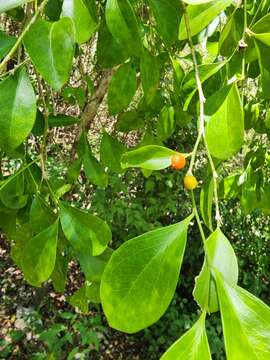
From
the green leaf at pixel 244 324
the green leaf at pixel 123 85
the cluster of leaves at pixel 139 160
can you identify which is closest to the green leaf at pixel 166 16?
the cluster of leaves at pixel 139 160

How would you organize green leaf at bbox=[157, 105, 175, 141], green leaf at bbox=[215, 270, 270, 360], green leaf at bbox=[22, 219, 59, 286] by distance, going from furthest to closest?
1. green leaf at bbox=[157, 105, 175, 141]
2. green leaf at bbox=[22, 219, 59, 286]
3. green leaf at bbox=[215, 270, 270, 360]

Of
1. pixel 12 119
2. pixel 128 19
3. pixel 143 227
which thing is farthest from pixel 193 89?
pixel 143 227

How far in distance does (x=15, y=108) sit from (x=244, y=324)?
10.7 inches

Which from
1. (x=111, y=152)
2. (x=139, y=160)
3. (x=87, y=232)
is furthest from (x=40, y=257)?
(x=111, y=152)

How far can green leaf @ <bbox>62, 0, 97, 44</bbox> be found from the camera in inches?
18.8

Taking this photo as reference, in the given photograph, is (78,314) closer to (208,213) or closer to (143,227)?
(143,227)

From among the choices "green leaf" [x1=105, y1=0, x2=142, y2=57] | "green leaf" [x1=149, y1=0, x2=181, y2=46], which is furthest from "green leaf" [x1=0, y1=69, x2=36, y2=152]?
"green leaf" [x1=149, y1=0, x2=181, y2=46]

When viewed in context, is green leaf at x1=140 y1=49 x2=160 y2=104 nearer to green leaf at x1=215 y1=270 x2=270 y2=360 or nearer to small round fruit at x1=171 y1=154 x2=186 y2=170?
small round fruit at x1=171 y1=154 x2=186 y2=170

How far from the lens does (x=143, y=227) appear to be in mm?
2604

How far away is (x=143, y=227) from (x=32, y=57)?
2.20 m

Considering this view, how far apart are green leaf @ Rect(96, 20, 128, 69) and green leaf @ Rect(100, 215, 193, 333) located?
1.03ft

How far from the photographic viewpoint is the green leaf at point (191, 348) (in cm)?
34

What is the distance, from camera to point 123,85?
720 mm

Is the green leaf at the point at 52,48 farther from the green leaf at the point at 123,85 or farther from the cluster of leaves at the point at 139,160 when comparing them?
the green leaf at the point at 123,85
